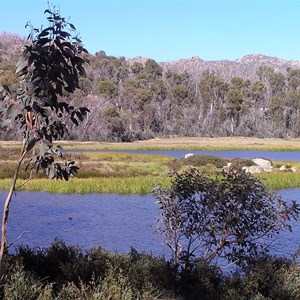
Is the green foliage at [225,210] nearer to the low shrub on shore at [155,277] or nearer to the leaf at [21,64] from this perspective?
the low shrub on shore at [155,277]

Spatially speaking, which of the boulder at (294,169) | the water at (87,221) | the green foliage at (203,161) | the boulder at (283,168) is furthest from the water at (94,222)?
the green foliage at (203,161)

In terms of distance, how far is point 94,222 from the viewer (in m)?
19.0

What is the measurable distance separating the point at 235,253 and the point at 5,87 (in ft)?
19.5

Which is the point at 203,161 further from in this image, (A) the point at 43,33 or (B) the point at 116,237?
(A) the point at 43,33

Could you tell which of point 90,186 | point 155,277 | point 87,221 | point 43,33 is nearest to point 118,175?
point 90,186

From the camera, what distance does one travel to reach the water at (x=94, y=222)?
1487 centimetres

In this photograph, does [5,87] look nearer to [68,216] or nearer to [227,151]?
[68,216]

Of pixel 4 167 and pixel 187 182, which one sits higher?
pixel 187 182

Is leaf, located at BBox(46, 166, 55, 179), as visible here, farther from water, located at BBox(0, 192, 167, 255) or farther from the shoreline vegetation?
the shoreline vegetation

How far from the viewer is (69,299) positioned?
6.07 metres

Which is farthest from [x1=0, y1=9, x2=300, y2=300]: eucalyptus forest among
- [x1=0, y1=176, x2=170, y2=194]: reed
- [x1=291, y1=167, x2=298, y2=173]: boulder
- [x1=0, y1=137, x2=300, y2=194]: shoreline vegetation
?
[x1=291, y1=167, x2=298, y2=173]: boulder

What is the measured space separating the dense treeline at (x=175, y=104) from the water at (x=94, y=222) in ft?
174

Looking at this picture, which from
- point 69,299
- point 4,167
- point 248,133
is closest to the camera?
point 69,299

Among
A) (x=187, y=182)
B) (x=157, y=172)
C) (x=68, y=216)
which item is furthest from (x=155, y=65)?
(x=187, y=182)
